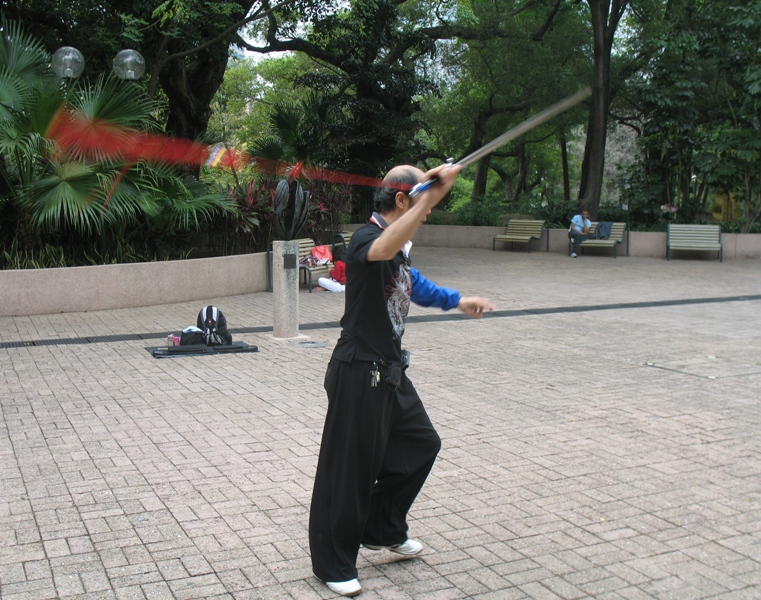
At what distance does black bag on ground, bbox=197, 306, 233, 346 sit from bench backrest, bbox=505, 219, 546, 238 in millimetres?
14696

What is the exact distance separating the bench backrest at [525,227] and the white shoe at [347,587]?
Result: 1963cm

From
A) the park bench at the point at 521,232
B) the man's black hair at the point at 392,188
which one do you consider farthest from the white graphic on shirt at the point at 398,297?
the park bench at the point at 521,232

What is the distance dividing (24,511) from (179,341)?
461 cm

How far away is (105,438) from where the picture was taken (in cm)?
579

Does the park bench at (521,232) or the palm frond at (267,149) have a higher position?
the palm frond at (267,149)

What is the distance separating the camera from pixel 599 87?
73.2 ft

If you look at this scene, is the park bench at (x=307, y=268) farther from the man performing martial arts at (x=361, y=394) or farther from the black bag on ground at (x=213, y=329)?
the man performing martial arts at (x=361, y=394)

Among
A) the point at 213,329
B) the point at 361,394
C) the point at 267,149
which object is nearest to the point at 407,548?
the point at 361,394

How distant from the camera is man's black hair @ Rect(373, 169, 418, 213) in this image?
3.55m

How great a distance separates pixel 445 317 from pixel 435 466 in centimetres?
619

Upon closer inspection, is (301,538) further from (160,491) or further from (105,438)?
(105,438)

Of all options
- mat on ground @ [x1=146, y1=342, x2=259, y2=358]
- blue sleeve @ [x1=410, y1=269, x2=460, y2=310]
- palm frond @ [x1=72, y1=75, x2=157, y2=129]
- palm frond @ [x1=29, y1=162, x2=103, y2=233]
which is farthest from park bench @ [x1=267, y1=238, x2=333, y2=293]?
blue sleeve @ [x1=410, y1=269, x2=460, y2=310]

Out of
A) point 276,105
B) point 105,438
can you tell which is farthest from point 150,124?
point 105,438

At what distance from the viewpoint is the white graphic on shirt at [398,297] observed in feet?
11.8
